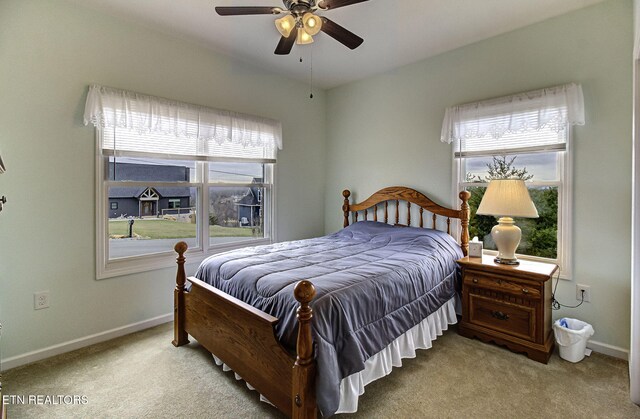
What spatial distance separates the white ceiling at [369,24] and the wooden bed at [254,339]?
1.50 metres

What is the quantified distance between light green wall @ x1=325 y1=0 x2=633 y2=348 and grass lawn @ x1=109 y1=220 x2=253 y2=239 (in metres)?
2.17

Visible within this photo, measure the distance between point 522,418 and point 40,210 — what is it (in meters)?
3.47

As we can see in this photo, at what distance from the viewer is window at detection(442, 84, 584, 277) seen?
104 inches

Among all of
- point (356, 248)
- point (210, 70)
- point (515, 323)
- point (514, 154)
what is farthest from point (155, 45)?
point (515, 323)

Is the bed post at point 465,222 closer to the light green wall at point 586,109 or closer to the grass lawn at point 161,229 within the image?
the light green wall at point 586,109

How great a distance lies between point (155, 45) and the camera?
2951mm

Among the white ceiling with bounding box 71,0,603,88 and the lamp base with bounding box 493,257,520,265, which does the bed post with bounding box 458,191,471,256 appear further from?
the white ceiling with bounding box 71,0,603,88

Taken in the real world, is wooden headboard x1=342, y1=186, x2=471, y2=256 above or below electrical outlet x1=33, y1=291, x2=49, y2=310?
above

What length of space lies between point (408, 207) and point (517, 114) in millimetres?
1383

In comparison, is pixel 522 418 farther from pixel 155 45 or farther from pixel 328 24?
pixel 155 45

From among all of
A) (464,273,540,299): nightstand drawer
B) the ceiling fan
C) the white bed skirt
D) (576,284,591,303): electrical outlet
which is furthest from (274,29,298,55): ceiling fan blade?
(576,284,591,303): electrical outlet

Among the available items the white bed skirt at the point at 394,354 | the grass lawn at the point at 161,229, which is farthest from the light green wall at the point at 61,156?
the white bed skirt at the point at 394,354

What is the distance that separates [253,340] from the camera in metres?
1.86

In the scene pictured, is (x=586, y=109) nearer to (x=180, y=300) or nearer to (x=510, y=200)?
(x=510, y=200)
